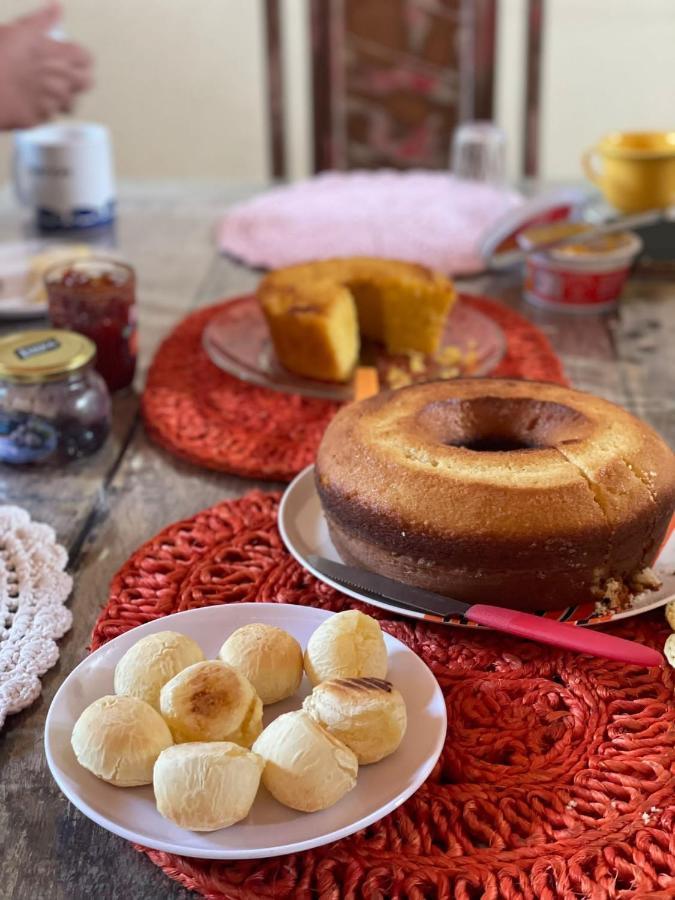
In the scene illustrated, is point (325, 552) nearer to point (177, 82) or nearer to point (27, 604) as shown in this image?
point (27, 604)

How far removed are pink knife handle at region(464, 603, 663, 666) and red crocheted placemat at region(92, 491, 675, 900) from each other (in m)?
0.03

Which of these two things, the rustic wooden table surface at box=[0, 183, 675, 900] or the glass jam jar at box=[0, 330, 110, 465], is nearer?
the rustic wooden table surface at box=[0, 183, 675, 900]

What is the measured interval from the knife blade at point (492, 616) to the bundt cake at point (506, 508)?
0.01 metres

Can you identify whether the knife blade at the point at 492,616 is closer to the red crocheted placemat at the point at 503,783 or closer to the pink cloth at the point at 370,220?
the red crocheted placemat at the point at 503,783

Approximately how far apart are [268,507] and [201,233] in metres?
1.19

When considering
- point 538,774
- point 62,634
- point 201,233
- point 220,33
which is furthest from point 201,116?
point 538,774

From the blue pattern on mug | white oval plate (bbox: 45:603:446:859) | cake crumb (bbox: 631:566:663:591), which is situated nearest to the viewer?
white oval plate (bbox: 45:603:446:859)

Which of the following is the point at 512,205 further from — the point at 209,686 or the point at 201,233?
the point at 209,686

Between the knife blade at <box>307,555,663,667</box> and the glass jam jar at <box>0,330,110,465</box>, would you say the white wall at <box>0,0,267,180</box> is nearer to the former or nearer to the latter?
the glass jam jar at <box>0,330,110,465</box>

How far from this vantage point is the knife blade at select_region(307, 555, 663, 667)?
0.79m

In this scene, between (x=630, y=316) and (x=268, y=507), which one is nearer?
(x=268, y=507)

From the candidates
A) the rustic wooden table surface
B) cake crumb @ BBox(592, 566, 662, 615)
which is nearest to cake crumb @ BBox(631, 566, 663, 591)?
cake crumb @ BBox(592, 566, 662, 615)

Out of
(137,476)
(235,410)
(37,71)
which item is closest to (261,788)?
(137,476)

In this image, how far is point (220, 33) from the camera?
12.0ft
